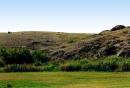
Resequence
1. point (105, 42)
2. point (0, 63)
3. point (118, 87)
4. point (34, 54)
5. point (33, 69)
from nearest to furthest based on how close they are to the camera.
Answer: point (118, 87)
point (33, 69)
point (0, 63)
point (34, 54)
point (105, 42)

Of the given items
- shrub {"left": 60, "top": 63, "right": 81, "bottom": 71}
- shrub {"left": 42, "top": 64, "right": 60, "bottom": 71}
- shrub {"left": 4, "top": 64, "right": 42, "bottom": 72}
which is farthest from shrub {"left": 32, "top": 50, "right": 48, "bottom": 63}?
shrub {"left": 60, "top": 63, "right": 81, "bottom": 71}

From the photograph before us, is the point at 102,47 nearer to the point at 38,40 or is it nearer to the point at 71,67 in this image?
the point at 71,67

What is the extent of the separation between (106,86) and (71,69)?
85.1 ft

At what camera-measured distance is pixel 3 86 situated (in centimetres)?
4634

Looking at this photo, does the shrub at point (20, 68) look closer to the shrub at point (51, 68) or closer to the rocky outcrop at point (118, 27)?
the shrub at point (51, 68)

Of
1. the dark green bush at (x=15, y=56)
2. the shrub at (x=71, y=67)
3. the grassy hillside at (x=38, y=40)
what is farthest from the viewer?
the grassy hillside at (x=38, y=40)

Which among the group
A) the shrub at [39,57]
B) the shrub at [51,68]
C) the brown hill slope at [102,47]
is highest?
the brown hill slope at [102,47]

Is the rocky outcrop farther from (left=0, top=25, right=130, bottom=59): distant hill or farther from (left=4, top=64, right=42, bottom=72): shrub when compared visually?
(left=4, top=64, right=42, bottom=72): shrub

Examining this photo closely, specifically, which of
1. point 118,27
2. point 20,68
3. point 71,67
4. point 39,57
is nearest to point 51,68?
point 71,67

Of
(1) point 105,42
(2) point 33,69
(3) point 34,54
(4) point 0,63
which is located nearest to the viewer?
(2) point 33,69

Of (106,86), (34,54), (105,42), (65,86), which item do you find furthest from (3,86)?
(105,42)

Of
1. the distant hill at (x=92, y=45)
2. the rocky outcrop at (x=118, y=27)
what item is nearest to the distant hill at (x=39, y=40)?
the distant hill at (x=92, y=45)

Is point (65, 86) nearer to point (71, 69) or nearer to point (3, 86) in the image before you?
point (3, 86)

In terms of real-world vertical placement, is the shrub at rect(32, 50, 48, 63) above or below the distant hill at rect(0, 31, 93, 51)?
below
